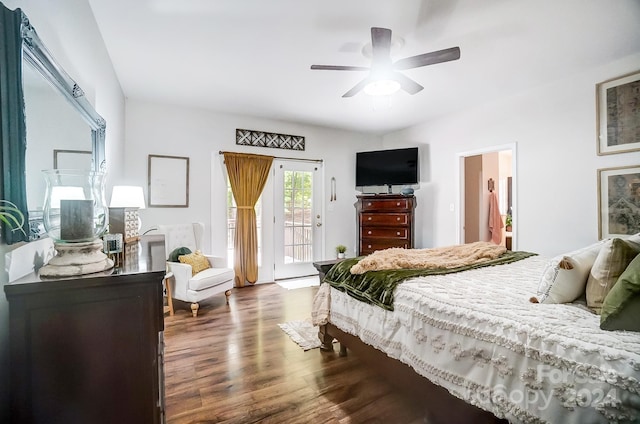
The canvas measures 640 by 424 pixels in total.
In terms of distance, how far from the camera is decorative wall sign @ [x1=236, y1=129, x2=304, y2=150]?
4.55 meters

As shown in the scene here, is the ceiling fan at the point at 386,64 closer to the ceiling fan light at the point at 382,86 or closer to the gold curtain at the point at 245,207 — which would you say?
the ceiling fan light at the point at 382,86

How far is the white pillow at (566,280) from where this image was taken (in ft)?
4.51

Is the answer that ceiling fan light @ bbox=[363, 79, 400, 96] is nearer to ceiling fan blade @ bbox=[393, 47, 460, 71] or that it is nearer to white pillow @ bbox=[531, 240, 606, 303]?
ceiling fan blade @ bbox=[393, 47, 460, 71]

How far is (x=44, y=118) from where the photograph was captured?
4.07 ft

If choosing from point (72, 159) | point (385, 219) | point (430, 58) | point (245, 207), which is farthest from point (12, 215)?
point (385, 219)

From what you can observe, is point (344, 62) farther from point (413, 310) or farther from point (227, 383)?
point (227, 383)

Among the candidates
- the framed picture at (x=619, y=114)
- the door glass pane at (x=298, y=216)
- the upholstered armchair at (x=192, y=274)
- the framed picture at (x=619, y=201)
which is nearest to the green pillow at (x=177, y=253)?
the upholstered armchair at (x=192, y=274)

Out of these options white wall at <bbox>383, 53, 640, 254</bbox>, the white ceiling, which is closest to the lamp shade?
the white ceiling

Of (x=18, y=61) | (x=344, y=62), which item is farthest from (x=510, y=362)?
(x=344, y=62)

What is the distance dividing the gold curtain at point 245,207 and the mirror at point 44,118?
8.77 feet

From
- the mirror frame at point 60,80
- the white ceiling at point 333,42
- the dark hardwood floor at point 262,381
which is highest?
the white ceiling at point 333,42

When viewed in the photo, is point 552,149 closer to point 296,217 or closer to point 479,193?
point 479,193

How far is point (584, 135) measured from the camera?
122 inches

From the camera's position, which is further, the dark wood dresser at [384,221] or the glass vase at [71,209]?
the dark wood dresser at [384,221]
